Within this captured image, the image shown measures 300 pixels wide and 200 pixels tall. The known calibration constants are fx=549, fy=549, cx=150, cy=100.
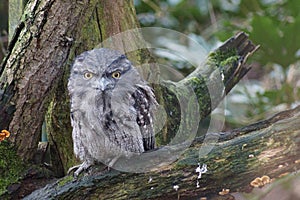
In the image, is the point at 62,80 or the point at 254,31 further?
the point at 254,31

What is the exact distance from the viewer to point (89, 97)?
1.58 m

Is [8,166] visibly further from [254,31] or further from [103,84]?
[254,31]

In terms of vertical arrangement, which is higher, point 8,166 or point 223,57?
point 223,57

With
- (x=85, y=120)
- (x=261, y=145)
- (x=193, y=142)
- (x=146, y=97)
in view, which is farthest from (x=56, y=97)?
(x=261, y=145)

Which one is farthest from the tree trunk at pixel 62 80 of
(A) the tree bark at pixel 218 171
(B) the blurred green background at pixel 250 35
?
(B) the blurred green background at pixel 250 35

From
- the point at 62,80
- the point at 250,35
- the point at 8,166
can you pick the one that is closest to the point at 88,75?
the point at 62,80

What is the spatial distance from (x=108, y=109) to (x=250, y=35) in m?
0.91

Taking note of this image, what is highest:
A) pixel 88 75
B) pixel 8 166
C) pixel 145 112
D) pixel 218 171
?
pixel 88 75

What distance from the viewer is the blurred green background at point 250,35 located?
2305 millimetres

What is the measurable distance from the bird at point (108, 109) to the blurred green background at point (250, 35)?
0.62 metres

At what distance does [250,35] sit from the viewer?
227 centimetres

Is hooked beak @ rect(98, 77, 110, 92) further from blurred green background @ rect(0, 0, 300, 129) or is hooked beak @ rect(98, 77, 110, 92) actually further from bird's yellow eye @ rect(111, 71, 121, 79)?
blurred green background @ rect(0, 0, 300, 129)

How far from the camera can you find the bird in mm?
1526

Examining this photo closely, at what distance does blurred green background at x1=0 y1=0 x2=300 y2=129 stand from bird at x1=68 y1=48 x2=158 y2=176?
62cm
